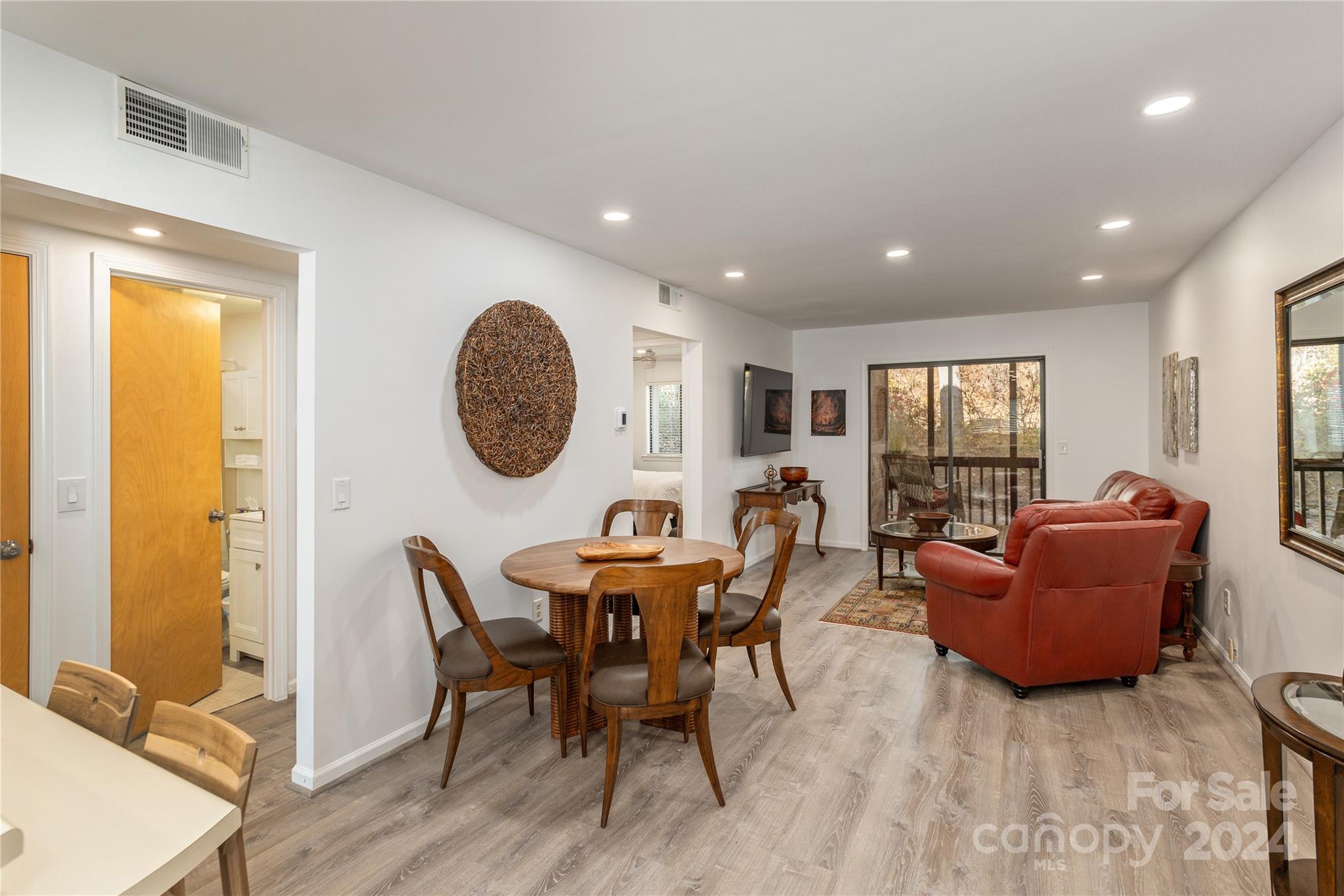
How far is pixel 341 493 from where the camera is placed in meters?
2.67

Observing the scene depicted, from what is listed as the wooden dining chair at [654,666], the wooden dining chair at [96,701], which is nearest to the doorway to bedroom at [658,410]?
the wooden dining chair at [654,666]

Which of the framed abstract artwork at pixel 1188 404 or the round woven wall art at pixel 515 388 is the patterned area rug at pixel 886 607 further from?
the round woven wall art at pixel 515 388

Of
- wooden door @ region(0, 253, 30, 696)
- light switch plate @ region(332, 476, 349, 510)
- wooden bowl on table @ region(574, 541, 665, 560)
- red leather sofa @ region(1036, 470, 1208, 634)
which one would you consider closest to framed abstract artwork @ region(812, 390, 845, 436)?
red leather sofa @ region(1036, 470, 1208, 634)

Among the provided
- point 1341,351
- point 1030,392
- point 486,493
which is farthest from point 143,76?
point 1030,392

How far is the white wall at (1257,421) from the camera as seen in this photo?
99.4 inches

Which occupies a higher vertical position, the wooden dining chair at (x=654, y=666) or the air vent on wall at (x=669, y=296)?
the air vent on wall at (x=669, y=296)

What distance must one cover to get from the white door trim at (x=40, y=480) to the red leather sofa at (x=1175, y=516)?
5.44 meters

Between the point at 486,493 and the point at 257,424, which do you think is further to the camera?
the point at 257,424

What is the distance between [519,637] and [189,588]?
1.87 m

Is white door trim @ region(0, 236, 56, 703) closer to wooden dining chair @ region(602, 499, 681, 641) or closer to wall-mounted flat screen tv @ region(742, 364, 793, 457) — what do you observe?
wooden dining chair @ region(602, 499, 681, 641)

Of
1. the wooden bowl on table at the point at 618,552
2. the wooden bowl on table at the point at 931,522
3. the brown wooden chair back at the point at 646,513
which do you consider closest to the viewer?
the wooden bowl on table at the point at 618,552

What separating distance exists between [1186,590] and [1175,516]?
51 centimetres

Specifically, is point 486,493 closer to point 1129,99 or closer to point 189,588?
point 189,588

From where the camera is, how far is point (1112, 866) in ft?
6.78
